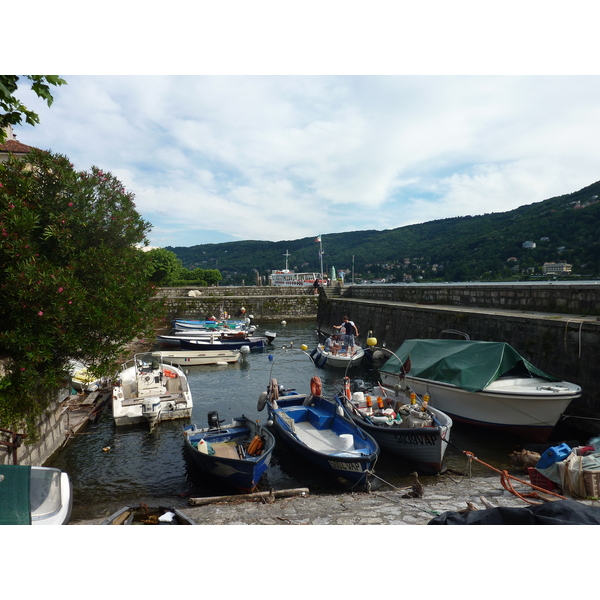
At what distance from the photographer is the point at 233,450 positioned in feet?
30.4

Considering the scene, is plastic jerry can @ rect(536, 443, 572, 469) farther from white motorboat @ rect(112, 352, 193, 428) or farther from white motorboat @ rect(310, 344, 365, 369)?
white motorboat @ rect(310, 344, 365, 369)

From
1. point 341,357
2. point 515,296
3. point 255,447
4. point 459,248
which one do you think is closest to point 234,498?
point 255,447

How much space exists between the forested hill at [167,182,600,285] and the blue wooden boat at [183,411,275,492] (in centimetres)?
2646

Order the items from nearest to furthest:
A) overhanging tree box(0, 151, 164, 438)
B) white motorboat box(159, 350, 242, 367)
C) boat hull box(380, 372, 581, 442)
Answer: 1. overhanging tree box(0, 151, 164, 438)
2. boat hull box(380, 372, 581, 442)
3. white motorboat box(159, 350, 242, 367)

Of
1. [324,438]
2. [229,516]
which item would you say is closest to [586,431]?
[324,438]

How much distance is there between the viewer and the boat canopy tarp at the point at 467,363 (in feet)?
35.9

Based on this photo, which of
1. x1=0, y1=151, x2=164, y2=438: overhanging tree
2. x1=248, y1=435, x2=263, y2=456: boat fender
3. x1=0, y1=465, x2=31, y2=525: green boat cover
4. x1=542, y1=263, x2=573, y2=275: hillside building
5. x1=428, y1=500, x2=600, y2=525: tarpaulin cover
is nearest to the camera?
x1=428, y1=500, x2=600, y2=525: tarpaulin cover

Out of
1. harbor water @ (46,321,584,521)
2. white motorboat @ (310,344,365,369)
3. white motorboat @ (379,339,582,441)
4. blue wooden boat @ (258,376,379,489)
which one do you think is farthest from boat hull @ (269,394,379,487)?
white motorboat @ (310,344,365,369)

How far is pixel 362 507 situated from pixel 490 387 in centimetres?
547

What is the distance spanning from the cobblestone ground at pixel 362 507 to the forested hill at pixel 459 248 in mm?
24797

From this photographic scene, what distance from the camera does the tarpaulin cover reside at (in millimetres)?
4266

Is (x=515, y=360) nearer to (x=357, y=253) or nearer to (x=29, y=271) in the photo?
(x=29, y=271)

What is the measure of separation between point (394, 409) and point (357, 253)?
100814mm

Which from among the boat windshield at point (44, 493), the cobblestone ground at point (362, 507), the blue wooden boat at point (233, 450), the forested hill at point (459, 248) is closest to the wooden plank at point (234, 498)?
the cobblestone ground at point (362, 507)
